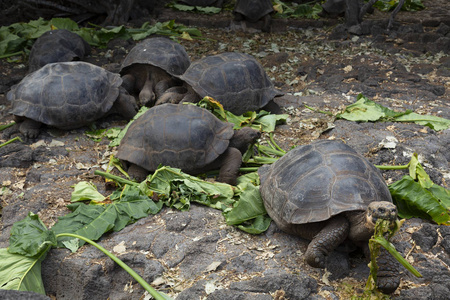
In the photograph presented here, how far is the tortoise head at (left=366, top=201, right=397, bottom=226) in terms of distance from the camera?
8.95ft

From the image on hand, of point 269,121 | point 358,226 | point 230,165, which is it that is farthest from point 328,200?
point 269,121

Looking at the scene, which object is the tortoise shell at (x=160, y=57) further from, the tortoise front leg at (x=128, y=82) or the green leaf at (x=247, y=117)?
the green leaf at (x=247, y=117)

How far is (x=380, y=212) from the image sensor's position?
276 centimetres

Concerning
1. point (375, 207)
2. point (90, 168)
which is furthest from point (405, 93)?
point (90, 168)

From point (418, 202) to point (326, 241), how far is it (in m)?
0.96

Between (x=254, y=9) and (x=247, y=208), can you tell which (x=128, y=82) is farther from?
(x=254, y=9)

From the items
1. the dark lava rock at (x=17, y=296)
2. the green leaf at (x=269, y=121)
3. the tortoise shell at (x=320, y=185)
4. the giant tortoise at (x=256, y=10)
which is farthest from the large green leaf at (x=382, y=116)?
the giant tortoise at (x=256, y=10)

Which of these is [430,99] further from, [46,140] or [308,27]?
[46,140]

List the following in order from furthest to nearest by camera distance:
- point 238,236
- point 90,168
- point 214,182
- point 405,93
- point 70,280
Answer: point 405,93, point 90,168, point 214,182, point 238,236, point 70,280

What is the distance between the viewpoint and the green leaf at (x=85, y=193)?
3898 mm

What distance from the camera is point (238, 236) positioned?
3.44m

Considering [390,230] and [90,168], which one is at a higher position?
[390,230]

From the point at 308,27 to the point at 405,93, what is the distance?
376 cm

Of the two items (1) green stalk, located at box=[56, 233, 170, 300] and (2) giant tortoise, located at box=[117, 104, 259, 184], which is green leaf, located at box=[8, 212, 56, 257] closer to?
(1) green stalk, located at box=[56, 233, 170, 300]
